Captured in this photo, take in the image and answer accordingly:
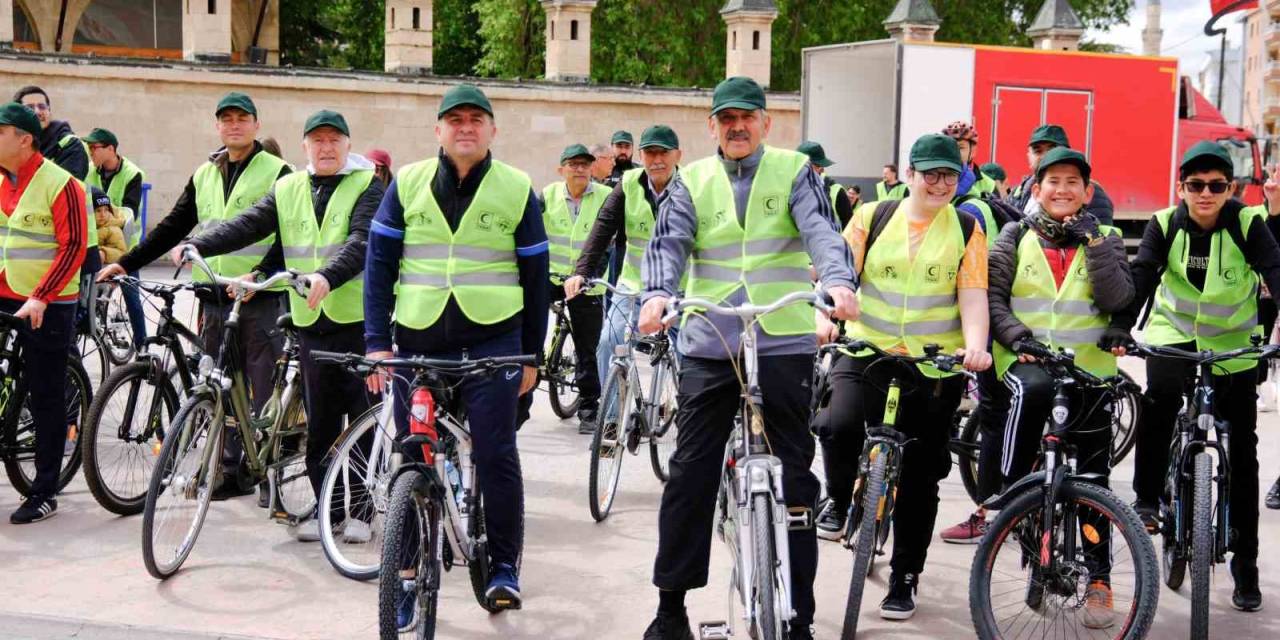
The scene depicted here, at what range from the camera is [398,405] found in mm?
5484

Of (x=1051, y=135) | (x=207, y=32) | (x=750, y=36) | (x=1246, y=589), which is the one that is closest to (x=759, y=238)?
(x=1246, y=589)

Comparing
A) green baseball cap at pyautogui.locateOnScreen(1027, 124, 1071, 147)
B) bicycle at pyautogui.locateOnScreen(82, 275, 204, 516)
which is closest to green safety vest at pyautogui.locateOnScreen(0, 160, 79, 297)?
bicycle at pyautogui.locateOnScreen(82, 275, 204, 516)

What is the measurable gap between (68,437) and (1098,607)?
5.30 metres

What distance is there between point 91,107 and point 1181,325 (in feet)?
80.9

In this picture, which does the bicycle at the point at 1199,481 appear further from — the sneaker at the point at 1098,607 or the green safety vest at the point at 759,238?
the green safety vest at the point at 759,238

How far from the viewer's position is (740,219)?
4.96 m

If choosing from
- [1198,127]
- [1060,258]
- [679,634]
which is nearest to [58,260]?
[679,634]

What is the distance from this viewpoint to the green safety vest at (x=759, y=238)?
4.93m

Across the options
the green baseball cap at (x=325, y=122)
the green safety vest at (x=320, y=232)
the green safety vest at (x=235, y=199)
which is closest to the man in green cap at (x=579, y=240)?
the green safety vest at (x=235, y=199)

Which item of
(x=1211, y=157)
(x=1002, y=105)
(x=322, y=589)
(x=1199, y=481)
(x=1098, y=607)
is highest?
(x=1002, y=105)

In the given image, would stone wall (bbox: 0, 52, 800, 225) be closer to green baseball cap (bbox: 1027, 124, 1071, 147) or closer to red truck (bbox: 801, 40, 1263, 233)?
red truck (bbox: 801, 40, 1263, 233)

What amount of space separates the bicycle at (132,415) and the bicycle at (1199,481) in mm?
4227

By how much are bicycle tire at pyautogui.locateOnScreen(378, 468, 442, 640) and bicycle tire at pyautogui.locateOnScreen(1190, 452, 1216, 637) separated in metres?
2.56

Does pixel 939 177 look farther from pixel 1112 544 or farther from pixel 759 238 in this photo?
pixel 1112 544
